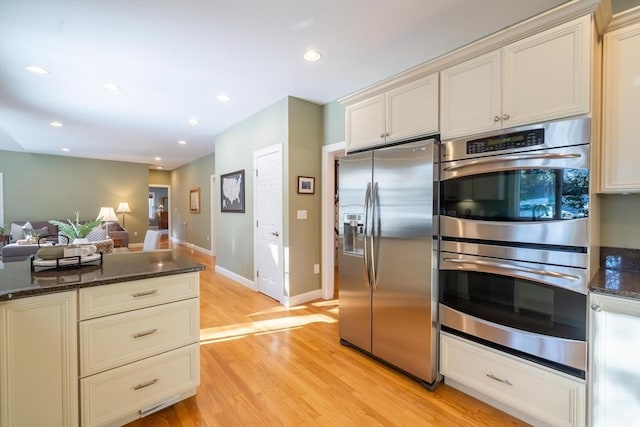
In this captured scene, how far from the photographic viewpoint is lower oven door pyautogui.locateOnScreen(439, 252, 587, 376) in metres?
1.44

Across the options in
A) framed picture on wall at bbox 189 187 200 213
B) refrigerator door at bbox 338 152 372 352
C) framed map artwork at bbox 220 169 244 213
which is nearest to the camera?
refrigerator door at bbox 338 152 372 352

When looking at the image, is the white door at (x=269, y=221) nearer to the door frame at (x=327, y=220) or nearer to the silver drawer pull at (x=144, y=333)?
the door frame at (x=327, y=220)

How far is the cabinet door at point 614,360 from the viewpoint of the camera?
128 cm

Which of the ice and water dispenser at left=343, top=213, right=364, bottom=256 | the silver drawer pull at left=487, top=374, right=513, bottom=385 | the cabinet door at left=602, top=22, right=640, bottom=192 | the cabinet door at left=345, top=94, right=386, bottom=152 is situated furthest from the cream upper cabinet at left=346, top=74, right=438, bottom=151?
the silver drawer pull at left=487, top=374, right=513, bottom=385

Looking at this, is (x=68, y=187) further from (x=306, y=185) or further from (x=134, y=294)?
(x=134, y=294)

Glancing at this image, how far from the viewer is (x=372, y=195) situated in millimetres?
2221

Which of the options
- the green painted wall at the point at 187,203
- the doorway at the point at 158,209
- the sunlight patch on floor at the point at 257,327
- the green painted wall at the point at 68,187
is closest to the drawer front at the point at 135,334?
the sunlight patch on floor at the point at 257,327

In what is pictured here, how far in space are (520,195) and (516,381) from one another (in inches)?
42.7

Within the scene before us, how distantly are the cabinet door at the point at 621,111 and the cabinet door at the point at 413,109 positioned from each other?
0.89m

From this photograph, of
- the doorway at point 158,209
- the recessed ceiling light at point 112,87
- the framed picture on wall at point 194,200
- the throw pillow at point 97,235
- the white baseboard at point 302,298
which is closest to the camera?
the recessed ceiling light at point 112,87

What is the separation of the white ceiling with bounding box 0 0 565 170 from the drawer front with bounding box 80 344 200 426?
2.30m

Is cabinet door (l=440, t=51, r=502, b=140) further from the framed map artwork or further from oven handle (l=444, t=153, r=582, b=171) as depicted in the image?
the framed map artwork

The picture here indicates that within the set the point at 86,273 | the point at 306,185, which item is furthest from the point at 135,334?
the point at 306,185

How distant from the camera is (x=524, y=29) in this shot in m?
1.56
